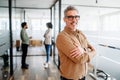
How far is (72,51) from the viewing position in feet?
5.91

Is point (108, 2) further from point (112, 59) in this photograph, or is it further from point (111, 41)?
point (112, 59)

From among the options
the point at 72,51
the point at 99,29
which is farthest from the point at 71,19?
the point at 99,29

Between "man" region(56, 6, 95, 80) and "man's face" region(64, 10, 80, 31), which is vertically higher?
"man's face" region(64, 10, 80, 31)

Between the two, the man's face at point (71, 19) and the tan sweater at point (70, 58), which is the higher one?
the man's face at point (71, 19)

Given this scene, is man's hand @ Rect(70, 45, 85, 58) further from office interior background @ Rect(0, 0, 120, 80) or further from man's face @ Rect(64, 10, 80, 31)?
office interior background @ Rect(0, 0, 120, 80)

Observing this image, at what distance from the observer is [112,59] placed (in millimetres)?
4289

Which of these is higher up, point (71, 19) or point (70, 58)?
point (71, 19)

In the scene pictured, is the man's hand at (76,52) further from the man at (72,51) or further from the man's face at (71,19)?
the man's face at (71,19)

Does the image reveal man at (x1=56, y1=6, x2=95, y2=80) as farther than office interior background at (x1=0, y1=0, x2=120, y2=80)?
No

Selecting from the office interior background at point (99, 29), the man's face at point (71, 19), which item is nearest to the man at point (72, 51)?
the man's face at point (71, 19)

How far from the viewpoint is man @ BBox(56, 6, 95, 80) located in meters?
1.80

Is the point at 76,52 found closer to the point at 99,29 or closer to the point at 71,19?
the point at 71,19

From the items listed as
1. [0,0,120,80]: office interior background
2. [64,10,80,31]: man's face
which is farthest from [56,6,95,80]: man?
[0,0,120,80]: office interior background

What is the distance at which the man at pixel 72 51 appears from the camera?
5.92 ft
